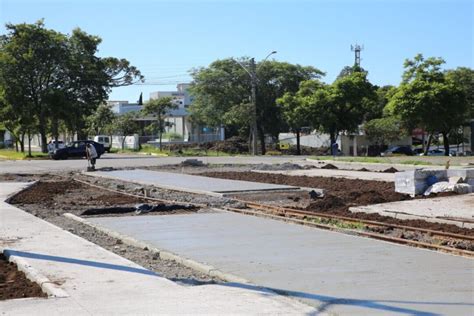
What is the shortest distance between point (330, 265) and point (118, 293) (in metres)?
3.30

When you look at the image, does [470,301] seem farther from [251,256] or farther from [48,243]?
[48,243]

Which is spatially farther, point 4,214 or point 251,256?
point 4,214

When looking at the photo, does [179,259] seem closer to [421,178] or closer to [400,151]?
[421,178]

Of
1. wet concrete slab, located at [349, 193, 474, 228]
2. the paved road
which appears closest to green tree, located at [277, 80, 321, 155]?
the paved road

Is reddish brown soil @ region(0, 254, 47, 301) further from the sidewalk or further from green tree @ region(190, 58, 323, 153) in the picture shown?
green tree @ region(190, 58, 323, 153)

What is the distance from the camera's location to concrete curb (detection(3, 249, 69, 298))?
835 cm

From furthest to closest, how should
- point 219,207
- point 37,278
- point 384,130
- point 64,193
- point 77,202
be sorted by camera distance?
point 384,130
point 64,193
point 77,202
point 219,207
point 37,278

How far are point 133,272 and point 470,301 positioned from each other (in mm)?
4498

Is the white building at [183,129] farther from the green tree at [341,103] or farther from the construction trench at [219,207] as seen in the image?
the construction trench at [219,207]

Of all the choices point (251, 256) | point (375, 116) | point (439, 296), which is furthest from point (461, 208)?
point (375, 116)

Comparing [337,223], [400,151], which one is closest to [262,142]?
[400,151]

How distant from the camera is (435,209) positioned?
1672cm

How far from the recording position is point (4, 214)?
17.9 metres

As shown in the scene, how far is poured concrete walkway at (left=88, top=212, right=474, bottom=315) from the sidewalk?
62 centimetres
